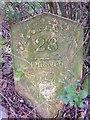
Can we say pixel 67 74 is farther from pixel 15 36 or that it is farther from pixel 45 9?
pixel 45 9

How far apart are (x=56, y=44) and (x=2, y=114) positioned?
527 millimetres

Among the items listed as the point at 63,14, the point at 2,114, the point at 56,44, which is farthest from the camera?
the point at 63,14

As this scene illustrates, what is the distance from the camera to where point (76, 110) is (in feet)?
5.23

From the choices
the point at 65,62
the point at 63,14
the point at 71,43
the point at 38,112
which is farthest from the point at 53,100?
the point at 63,14

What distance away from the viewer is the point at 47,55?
5.05 ft

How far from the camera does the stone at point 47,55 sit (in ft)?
4.93

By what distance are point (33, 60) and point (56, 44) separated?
0.16 m

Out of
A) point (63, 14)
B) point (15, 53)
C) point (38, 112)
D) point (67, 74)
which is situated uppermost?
point (63, 14)

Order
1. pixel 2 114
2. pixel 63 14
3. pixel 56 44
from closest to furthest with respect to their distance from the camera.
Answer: pixel 56 44 < pixel 2 114 < pixel 63 14

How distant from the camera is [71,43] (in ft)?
5.04

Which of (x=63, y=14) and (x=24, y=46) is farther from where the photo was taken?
(x=63, y=14)

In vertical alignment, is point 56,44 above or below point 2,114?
above

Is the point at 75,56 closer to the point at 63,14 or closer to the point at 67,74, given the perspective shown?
the point at 67,74

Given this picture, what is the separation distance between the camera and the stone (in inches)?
59.2
